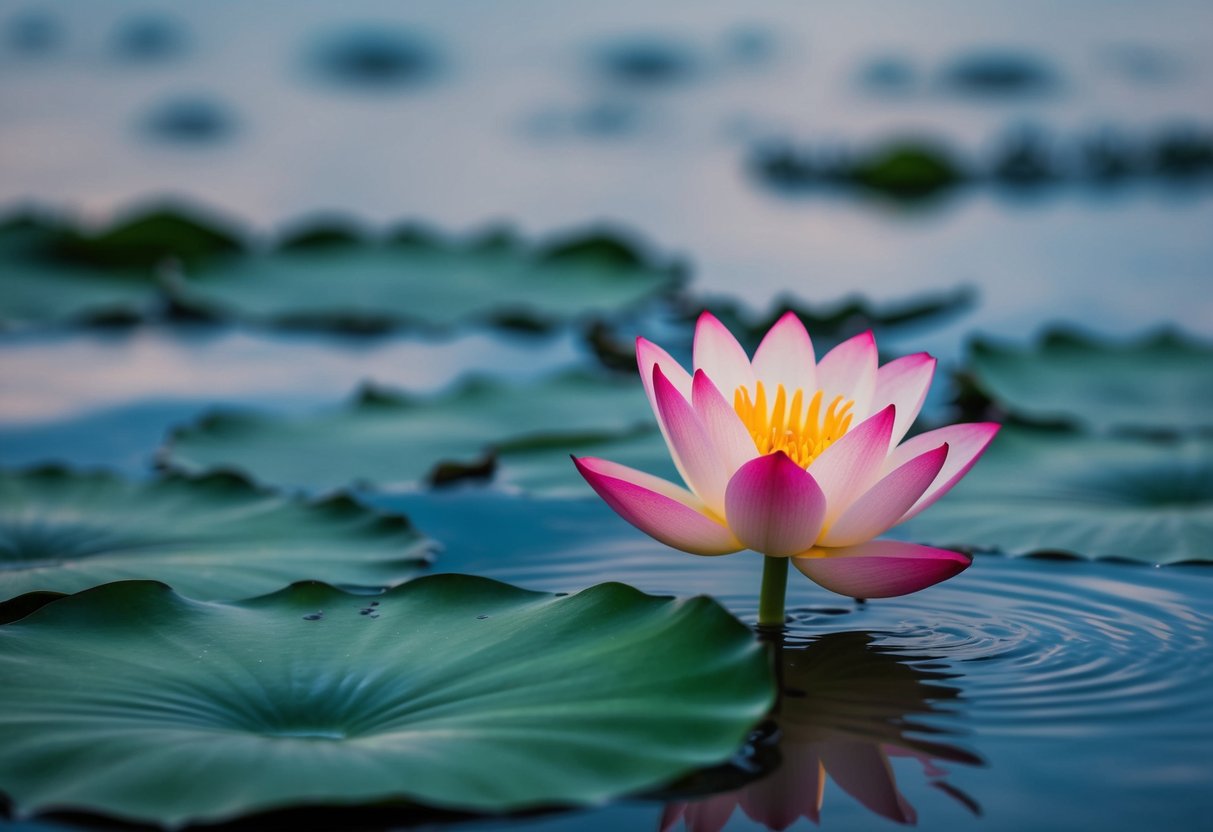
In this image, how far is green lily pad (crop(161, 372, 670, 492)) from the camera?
1.94 meters

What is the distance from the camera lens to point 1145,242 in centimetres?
423

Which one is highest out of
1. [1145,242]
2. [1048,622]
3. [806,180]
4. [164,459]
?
[806,180]

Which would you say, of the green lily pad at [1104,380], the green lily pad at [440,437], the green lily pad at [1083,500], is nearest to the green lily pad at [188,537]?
the green lily pad at [440,437]

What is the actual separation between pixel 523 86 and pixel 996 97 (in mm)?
2836

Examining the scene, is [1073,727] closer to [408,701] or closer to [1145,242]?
[408,701]

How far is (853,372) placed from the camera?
4.28ft

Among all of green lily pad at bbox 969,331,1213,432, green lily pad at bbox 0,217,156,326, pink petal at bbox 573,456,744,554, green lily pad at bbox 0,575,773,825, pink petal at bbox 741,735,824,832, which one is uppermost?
green lily pad at bbox 0,217,156,326

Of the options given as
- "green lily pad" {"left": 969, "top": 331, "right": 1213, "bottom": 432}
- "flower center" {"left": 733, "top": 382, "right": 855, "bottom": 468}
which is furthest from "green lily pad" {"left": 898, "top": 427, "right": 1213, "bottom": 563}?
"flower center" {"left": 733, "top": 382, "right": 855, "bottom": 468}

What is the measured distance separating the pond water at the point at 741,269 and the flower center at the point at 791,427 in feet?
0.68

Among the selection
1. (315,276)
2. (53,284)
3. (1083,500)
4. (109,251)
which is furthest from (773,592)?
(109,251)

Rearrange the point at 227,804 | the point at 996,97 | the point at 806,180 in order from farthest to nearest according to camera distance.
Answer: the point at 996,97 < the point at 806,180 < the point at 227,804

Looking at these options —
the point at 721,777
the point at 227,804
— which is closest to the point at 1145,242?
the point at 721,777

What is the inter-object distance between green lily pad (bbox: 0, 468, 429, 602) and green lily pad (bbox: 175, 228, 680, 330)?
1318 millimetres

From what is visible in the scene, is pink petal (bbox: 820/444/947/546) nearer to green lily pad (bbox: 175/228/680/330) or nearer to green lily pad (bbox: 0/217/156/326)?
green lily pad (bbox: 175/228/680/330)
